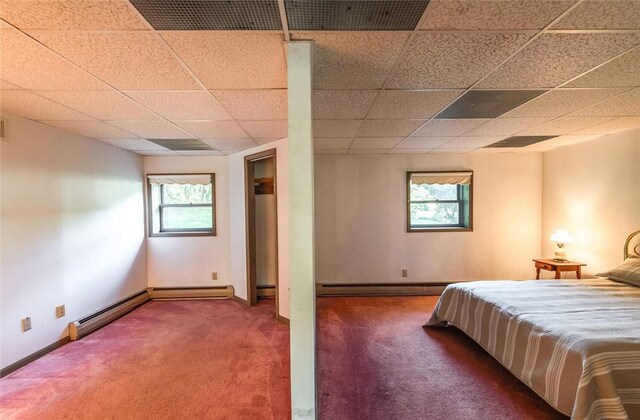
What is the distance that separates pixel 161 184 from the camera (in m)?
4.43

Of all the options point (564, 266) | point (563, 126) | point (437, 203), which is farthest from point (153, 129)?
point (564, 266)

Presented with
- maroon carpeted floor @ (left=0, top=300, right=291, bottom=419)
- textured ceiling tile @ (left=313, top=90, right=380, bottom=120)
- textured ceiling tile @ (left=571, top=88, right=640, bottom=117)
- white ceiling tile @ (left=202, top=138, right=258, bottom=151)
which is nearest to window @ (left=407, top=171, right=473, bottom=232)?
textured ceiling tile @ (left=571, top=88, right=640, bottom=117)

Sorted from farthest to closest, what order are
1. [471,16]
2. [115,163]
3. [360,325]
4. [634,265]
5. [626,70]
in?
[115,163], [360,325], [634,265], [626,70], [471,16]

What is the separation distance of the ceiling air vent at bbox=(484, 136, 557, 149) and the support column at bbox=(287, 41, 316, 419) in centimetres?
334

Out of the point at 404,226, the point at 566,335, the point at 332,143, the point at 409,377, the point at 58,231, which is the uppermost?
the point at 332,143

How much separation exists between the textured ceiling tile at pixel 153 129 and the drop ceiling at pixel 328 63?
4 centimetres

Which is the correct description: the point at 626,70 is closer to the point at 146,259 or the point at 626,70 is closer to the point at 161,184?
the point at 161,184

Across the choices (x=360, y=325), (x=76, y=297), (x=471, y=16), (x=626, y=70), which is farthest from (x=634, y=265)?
(x=76, y=297)

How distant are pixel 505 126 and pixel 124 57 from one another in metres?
3.41

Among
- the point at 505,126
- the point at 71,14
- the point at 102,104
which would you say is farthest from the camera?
the point at 505,126

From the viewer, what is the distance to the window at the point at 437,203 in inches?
177

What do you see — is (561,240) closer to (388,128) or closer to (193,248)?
(388,128)

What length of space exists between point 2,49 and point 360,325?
11.9ft

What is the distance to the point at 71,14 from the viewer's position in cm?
122
